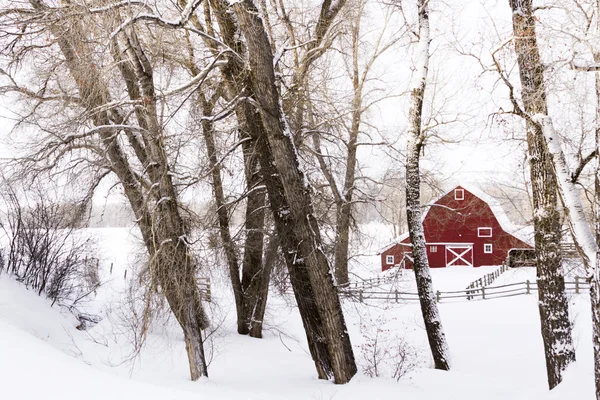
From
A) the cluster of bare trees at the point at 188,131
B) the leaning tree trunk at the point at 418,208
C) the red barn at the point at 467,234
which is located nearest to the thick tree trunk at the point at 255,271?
the cluster of bare trees at the point at 188,131

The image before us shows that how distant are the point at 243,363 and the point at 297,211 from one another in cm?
437

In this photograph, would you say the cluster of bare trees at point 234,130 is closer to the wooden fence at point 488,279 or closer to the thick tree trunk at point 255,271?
the thick tree trunk at point 255,271

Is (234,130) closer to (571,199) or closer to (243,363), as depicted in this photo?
(243,363)

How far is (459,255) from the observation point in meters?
30.5

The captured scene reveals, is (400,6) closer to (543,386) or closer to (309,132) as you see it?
(309,132)

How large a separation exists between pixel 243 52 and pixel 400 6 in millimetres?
4239

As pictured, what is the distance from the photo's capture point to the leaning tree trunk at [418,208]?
10242 millimetres

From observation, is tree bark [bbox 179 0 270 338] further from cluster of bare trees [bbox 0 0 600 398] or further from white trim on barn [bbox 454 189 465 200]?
white trim on barn [bbox 454 189 465 200]

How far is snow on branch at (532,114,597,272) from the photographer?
6.48 meters

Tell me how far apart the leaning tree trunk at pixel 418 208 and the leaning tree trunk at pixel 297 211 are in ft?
8.51

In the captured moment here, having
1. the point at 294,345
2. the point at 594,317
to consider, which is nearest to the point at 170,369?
the point at 294,345

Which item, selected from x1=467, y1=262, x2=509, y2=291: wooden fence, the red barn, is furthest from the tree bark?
the red barn

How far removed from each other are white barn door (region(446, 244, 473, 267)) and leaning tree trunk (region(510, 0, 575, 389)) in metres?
23.3

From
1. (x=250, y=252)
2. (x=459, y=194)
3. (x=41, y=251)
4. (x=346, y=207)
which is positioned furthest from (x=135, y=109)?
(x=459, y=194)
